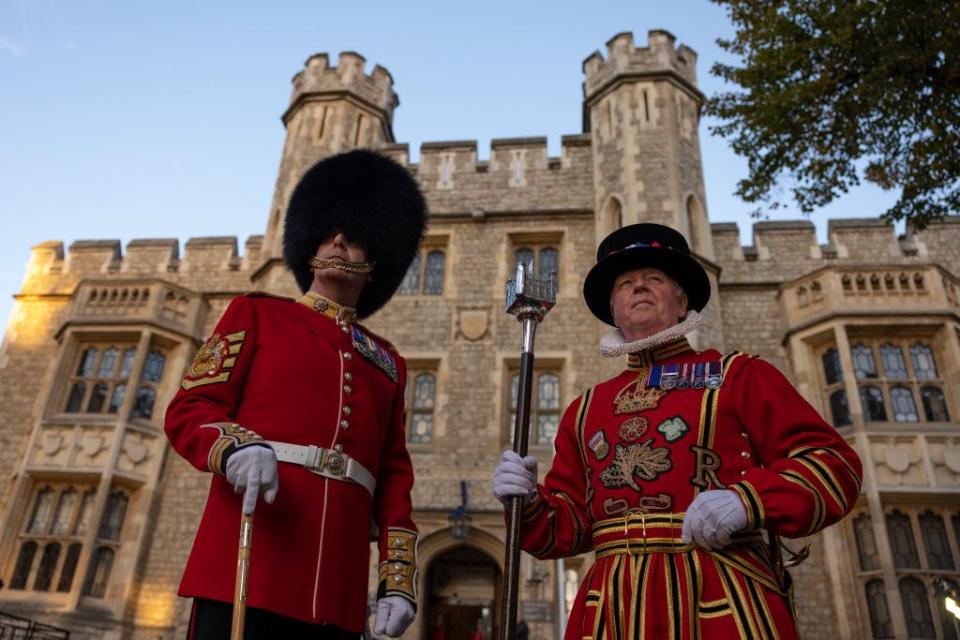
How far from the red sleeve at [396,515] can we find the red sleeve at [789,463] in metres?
1.10

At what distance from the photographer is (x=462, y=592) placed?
1007 cm

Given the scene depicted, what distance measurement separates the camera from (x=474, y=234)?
12078 mm

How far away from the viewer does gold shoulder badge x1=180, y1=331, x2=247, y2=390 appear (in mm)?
2363

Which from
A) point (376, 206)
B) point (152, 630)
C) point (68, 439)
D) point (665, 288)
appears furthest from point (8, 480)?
point (665, 288)

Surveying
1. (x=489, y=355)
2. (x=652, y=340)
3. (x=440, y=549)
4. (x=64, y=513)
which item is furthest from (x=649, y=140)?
(x=64, y=513)

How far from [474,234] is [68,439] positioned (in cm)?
711

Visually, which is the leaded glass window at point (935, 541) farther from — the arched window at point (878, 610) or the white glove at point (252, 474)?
the white glove at point (252, 474)

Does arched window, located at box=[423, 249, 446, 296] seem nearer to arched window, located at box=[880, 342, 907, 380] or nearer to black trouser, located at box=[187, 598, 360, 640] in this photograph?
arched window, located at box=[880, 342, 907, 380]

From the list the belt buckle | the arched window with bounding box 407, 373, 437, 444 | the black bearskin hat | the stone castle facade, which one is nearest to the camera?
the belt buckle

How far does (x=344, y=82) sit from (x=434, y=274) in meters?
4.39

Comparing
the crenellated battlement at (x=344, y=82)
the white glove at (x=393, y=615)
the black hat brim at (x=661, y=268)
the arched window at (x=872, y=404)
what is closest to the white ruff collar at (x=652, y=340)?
the black hat brim at (x=661, y=268)

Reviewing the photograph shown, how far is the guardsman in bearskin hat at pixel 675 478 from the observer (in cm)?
202

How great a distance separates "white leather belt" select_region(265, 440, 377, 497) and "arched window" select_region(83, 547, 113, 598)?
9774 millimetres

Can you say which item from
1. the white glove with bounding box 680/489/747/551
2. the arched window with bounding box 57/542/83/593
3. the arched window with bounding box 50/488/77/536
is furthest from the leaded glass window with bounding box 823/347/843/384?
the arched window with bounding box 50/488/77/536
